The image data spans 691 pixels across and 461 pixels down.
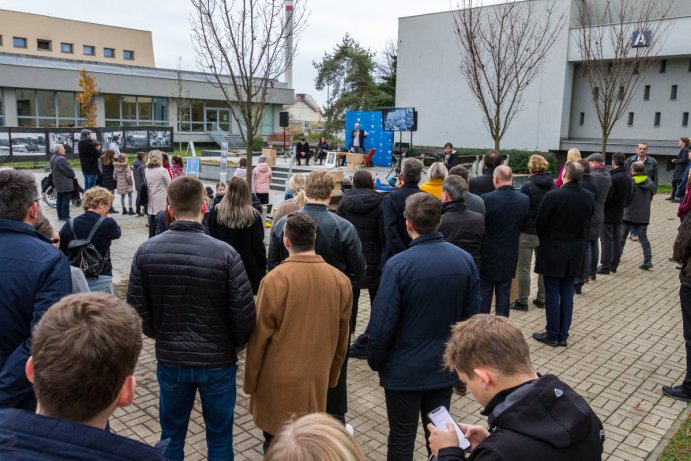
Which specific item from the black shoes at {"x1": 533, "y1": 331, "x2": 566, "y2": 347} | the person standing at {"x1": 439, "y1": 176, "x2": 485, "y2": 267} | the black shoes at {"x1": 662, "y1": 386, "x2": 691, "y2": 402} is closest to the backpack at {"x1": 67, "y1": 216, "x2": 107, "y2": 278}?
the person standing at {"x1": 439, "y1": 176, "x2": 485, "y2": 267}

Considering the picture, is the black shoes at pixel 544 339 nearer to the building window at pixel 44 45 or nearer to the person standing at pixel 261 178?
the person standing at pixel 261 178

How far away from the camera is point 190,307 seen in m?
3.28

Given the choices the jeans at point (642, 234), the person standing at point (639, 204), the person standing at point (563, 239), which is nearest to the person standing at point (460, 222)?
the person standing at point (563, 239)

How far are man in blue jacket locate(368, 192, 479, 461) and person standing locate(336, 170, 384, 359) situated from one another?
6.83 feet

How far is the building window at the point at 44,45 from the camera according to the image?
50.8 m

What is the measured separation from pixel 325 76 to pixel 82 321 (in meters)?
52.2

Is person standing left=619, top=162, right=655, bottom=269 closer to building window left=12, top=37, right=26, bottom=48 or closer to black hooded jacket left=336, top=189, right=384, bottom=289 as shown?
black hooded jacket left=336, top=189, right=384, bottom=289

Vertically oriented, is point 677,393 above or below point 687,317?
below

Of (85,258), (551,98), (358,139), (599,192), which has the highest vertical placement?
(551,98)

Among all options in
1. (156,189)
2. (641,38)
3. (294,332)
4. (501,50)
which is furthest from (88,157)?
(501,50)

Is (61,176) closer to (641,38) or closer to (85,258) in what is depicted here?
(85,258)

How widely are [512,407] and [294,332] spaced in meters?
1.71

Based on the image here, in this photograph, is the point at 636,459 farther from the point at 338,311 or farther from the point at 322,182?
the point at 322,182

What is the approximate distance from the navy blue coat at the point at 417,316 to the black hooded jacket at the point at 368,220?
204cm
